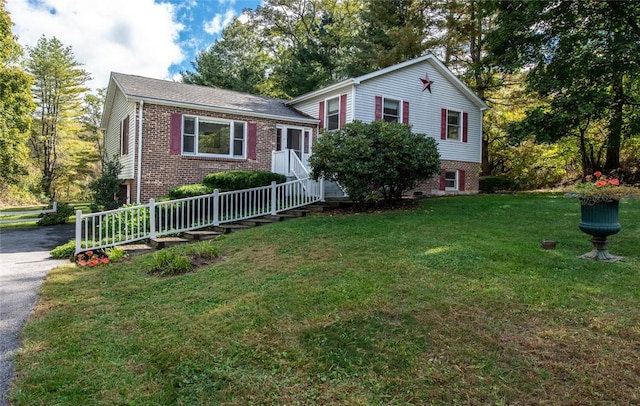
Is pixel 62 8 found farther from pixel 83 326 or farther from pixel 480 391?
pixel 480 391

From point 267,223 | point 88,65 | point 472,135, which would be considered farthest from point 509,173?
point 88,65

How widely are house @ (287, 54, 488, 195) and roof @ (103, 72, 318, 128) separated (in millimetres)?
1038

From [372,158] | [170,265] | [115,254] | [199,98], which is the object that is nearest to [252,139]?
[199,98]

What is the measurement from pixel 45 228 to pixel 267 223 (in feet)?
29.4

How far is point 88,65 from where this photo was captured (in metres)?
29.9

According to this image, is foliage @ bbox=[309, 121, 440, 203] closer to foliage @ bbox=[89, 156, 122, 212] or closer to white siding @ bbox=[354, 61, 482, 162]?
white siding @ bbox=[354, 61, 482, 162]

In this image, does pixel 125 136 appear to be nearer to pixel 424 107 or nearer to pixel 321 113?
pixel 321 113

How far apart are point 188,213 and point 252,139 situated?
16.0ft

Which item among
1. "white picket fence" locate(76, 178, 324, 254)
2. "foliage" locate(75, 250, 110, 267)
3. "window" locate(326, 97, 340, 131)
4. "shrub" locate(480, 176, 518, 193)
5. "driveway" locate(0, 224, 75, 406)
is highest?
"window" locate(326, 97, 340, 131)

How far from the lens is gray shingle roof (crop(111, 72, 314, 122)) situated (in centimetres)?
1191

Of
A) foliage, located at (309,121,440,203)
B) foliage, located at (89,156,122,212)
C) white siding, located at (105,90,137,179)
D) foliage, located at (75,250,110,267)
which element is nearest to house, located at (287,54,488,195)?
foliage, located at (309,121,440,203)

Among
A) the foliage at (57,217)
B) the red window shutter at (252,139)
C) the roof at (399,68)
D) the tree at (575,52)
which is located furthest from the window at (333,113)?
the foliage at (57,217)

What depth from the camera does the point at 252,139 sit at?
1321cm

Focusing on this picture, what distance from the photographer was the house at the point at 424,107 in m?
13.8
